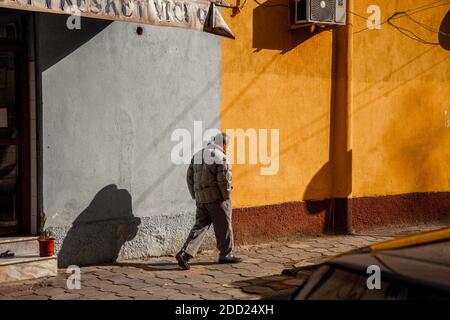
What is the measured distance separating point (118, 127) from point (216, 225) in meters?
1.77

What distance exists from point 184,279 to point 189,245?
2.05 ft

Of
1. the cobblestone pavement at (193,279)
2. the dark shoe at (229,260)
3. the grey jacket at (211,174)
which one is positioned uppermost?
the grey jacket at (211,174)

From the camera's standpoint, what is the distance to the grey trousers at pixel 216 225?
874cm

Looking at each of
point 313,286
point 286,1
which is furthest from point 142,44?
point 313,286

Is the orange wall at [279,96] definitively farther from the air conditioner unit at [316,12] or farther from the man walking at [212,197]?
the man walking at [212,197]

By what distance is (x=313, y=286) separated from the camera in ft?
13.1

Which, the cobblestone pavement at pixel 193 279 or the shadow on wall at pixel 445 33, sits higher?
the shadow on wall at pixel 445 33

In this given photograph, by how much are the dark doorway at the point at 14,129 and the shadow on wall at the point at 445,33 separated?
751 cm

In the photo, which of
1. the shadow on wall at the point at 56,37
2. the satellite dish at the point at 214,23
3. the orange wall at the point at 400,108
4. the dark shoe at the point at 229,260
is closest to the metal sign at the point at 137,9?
the satellite dish at the point at 214,23

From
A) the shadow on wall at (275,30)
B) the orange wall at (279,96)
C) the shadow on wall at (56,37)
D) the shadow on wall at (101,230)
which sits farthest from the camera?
the shadow on wall at (275,30)

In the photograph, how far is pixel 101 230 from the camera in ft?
28.2

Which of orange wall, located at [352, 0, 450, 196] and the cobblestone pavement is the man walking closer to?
the cobblestone pavement

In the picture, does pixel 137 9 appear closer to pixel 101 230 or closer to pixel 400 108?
pixel 101 230

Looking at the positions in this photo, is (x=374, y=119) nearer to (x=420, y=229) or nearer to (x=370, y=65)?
(x=370, y=65)
